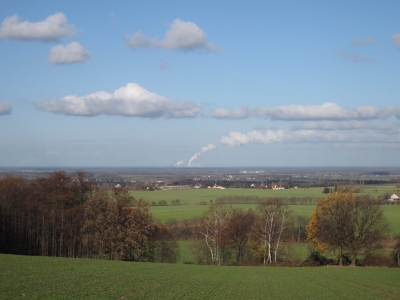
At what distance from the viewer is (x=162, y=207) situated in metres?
104

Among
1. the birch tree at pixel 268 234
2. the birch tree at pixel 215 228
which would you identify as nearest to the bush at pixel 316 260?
the birch tree at pixel 268 234

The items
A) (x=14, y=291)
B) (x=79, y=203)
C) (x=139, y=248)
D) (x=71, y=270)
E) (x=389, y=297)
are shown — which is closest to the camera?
(x=14, y=291)

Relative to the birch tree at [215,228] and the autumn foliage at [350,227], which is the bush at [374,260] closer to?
the autumn foliage at [350,227]

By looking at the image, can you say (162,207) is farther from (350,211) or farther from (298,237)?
(350,211)

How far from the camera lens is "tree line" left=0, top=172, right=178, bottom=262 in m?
51.1

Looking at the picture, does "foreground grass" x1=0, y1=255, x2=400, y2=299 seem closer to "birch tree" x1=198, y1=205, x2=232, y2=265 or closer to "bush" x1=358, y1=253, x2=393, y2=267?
"bush" x1=358, y1=253, x2=393, y2=267

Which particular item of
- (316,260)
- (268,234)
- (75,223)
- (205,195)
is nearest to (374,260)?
(316,260)

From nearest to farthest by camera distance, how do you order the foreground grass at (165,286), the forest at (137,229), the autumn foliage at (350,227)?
the foreground grass at (165,286) < the autumn foliage at (350,227) < the forest at (137,229)

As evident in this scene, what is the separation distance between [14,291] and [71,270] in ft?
31.3

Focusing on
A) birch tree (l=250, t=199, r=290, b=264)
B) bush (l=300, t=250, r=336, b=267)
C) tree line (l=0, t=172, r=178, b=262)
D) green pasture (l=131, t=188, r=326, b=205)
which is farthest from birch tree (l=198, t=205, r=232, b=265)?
green pasture (l=131, t=188, r=326, b=205)

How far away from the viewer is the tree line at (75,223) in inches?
2013

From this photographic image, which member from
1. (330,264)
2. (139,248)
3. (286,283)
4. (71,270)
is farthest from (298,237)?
(71,270)

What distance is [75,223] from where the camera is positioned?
53.6 m

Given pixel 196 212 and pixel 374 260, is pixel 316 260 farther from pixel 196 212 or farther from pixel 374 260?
pixel 196 212
